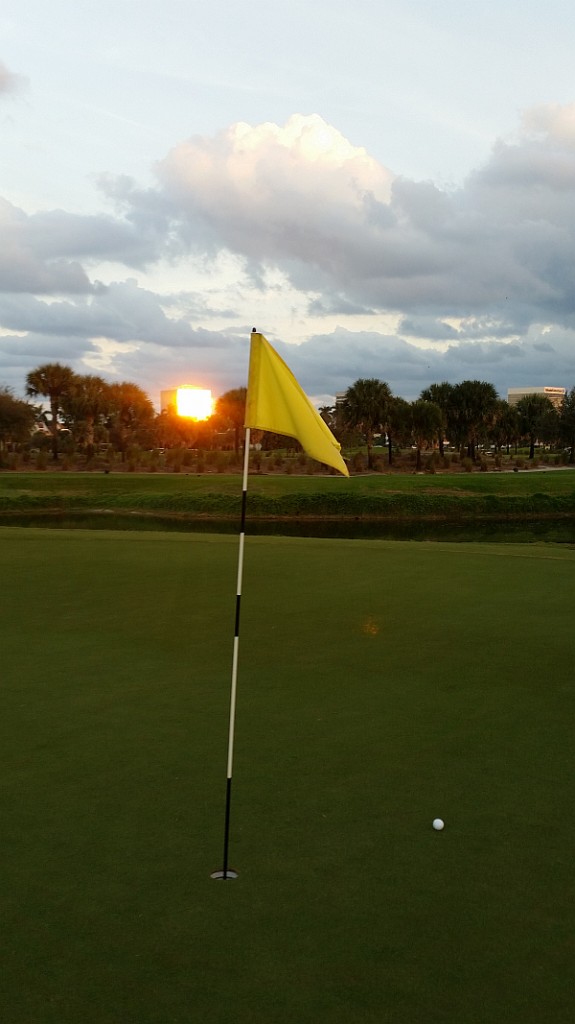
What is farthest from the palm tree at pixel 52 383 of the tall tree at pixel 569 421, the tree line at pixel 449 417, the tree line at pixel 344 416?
the tall tree at pixel 569 421

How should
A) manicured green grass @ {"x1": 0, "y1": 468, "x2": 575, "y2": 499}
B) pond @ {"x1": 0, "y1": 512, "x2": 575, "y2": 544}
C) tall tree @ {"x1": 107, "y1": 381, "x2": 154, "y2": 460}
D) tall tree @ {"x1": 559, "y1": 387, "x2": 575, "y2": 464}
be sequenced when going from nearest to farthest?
pond @ {"x1": 0, "y1": 512, "x2": 575, "y2": 544} → manicured green grass @ {"x1": 0, "y1": 468, "x2": 575, "y2": 499} → tall tree @ {"x1": 107, "y1": 381, "x2": 154, "y2": 460} → tall tree @ {"x1": 559, "y1": 387, "x2": 575, "y2": 464}

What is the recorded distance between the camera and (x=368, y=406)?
7912 cm

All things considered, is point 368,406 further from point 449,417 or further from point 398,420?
point 449,417

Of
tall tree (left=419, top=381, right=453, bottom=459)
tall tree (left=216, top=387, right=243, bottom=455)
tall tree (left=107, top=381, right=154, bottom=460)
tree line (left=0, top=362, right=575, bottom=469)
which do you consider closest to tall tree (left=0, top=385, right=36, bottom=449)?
tree line (left=0, top=362, right=575, bottom=469)

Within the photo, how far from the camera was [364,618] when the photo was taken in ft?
37.4

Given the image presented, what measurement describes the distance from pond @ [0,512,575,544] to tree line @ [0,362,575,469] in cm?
3117

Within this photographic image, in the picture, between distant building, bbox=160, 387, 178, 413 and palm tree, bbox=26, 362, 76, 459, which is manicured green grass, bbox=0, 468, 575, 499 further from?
distant building, bbox=160, 387, 178, 413

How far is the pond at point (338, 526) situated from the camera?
35.6 meters

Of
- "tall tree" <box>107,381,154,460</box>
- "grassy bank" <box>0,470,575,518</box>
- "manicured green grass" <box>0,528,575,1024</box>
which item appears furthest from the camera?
"tall tree" <box>107,381,154,460</box>

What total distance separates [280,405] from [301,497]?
4283cm

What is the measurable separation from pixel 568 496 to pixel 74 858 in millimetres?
48543

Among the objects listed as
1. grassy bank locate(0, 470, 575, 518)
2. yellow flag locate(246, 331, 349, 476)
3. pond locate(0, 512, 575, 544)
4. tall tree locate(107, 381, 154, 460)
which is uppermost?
tall tree locate(107, 381, 154, 460)

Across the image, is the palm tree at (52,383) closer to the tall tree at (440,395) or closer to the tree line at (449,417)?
the tree line at (449,417)

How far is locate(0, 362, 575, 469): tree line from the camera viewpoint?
254 ft
